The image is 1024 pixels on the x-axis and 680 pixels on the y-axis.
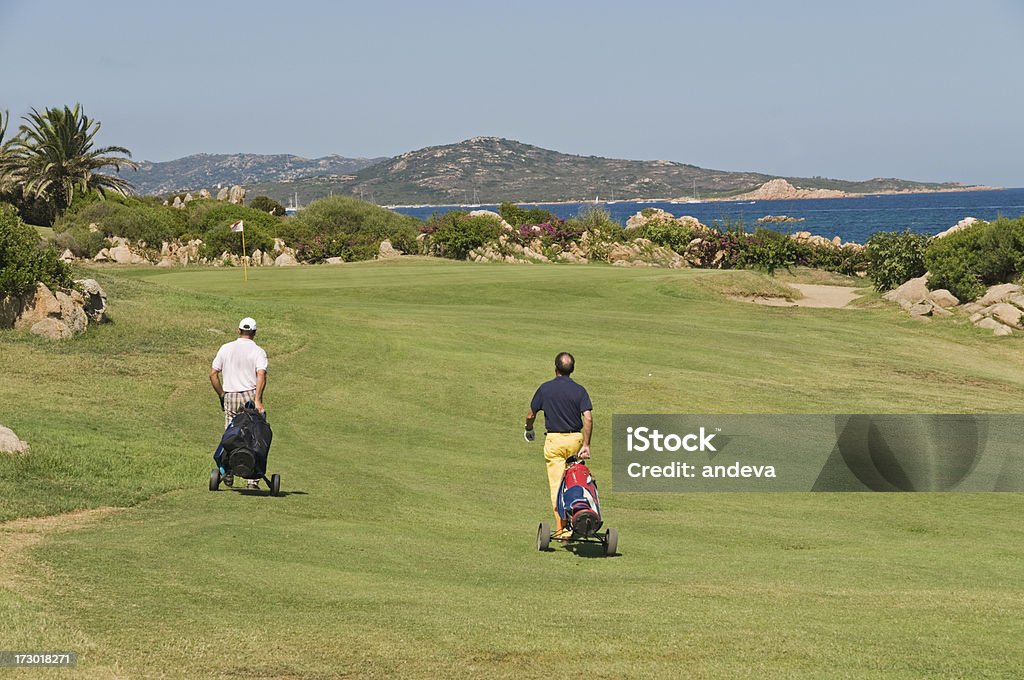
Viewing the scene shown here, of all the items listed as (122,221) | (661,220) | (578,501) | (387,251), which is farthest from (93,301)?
(661,220)

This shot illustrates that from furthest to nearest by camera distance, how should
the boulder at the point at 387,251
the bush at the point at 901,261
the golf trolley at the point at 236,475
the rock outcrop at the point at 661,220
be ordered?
the rock outcrop at the point at 661,220 → the boulder at the point at 387,251 → the bush at the point at 901,261 → the golf trolley at the point at 236,475

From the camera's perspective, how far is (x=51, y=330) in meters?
27.3


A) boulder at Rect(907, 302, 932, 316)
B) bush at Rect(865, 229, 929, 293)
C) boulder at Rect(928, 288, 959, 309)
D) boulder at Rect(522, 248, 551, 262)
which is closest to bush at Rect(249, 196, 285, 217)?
boulder at Rect(522, 248, 551, 262)

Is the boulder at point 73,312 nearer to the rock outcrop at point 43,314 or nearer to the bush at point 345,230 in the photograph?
the rock outcrop at point 43,314

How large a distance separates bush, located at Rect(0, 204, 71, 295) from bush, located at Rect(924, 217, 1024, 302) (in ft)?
117

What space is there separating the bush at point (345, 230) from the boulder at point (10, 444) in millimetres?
65146

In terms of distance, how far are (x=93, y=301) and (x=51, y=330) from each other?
218cm

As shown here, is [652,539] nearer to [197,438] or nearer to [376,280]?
[197,438]

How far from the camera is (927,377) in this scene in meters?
31.5

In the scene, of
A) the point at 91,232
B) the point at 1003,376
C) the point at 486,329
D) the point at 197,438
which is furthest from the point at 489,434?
the point at 91,232

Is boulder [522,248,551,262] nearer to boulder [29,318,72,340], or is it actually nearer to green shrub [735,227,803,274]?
green shrub [735,227,803,274]

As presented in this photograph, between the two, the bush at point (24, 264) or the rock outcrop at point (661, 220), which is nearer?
the bush at point (24, 264)

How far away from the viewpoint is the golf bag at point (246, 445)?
49.5 feet

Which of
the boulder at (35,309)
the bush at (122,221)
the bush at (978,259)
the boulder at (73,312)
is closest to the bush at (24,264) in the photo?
the boulder at (35,309)
